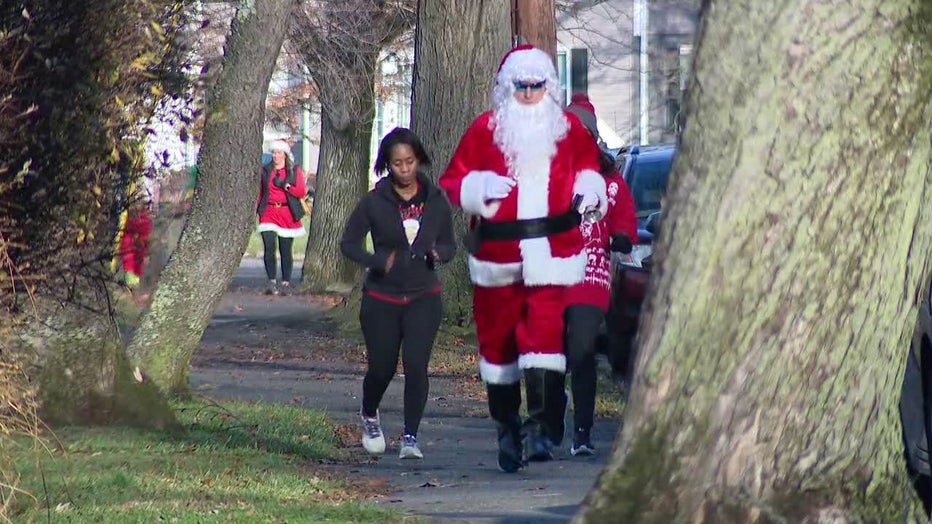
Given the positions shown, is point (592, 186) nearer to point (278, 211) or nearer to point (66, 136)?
point (66, 136)

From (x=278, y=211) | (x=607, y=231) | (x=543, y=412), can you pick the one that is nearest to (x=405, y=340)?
(x=543, y=412)

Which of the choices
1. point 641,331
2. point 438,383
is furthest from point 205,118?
point 438,383

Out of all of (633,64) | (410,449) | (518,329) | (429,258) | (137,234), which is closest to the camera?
(137,234)

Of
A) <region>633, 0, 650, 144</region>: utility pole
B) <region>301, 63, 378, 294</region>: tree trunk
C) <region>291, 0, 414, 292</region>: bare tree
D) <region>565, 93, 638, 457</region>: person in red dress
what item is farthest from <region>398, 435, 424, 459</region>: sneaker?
<region>633, 0, 650, 144</region>: utility pole

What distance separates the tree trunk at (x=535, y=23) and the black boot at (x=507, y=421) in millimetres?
5354

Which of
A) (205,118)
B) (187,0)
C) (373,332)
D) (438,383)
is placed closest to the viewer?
(187,0)

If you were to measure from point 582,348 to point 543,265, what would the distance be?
25.0 inches

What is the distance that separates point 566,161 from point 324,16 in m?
13.1

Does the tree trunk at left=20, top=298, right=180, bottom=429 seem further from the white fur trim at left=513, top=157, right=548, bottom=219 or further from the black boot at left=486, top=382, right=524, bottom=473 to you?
the white fur trim at left=513, top=157, right=548, bottom=219

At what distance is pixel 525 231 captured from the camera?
26.1 feet

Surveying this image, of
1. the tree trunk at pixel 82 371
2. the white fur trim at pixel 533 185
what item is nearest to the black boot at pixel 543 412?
the white fur trim at pixel 533 185

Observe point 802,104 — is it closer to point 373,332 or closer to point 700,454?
point 700,454

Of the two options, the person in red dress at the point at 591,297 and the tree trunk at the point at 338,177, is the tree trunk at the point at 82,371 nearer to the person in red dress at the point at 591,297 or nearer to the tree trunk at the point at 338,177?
the person in red dress at the point at 591,297

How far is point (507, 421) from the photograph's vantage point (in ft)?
27.2
